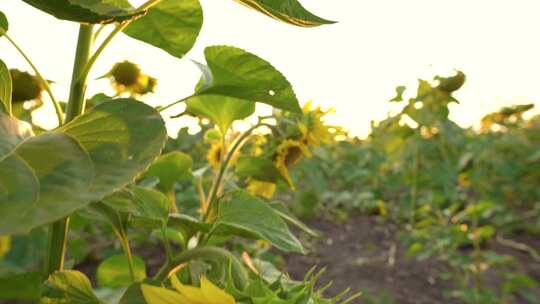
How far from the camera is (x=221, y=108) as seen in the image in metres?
0.64

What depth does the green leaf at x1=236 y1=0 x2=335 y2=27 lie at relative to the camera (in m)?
0.36

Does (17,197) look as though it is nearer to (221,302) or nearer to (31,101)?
(221,302)

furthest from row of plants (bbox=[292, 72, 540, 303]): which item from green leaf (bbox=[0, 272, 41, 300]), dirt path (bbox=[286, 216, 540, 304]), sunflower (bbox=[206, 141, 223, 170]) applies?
green leaf (bbox=[0, 272, 41, 300])

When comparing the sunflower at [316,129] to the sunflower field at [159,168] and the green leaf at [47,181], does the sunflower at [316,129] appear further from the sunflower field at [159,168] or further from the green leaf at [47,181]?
the green leaf at [47,181]

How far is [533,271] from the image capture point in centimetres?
222

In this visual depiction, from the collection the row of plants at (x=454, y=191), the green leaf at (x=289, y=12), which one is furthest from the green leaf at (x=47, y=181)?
the row of plants at (x=454, y=191)

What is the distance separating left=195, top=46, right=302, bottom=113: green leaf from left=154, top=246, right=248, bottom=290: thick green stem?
0.12 metres

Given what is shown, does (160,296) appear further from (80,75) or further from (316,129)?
(316,129)

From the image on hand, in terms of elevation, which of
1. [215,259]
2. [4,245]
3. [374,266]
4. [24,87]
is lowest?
[374,266]

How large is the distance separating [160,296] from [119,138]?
8cm

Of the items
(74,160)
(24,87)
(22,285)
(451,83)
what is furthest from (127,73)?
(74,160)

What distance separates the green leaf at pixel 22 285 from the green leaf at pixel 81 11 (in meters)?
0.27

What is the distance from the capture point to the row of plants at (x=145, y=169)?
29 cm

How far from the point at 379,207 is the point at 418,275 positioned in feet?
2.46
